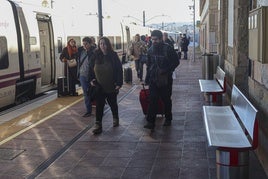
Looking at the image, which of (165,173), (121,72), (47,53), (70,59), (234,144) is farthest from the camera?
(47,53)

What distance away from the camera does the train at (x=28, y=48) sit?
10641 mm

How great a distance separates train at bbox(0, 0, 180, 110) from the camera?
10641 millimetres

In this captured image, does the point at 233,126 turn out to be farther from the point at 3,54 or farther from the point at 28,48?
the point at 28,48

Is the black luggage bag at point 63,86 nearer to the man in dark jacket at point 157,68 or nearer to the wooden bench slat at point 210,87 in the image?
the wooden bench slat at point 210,87

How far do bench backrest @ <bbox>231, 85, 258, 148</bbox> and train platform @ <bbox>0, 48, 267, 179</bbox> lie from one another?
2.21 feet

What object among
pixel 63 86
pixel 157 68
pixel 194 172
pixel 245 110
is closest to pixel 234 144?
pixel 245 110

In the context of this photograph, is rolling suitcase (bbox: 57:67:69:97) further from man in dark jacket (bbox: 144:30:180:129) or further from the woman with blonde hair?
man in dark jacket (bbox: 144:30:180:129)

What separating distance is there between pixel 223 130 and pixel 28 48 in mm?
7923

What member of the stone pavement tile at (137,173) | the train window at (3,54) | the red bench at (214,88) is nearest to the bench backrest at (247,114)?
the stone pavement tile at (137,173)

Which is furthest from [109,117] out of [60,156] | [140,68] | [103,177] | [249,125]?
[140,68]

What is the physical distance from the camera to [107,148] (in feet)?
21.9

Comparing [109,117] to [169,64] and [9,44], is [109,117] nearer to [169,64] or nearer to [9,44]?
[169,64]

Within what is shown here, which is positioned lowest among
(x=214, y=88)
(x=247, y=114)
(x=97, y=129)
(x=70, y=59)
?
(x=97, y=129)

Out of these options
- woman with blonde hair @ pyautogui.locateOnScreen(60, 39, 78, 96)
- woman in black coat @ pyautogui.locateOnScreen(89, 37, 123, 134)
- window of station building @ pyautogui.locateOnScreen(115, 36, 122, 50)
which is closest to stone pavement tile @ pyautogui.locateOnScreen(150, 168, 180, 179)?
woman in black coat @ pyautogui.locateOnScreen(89, 37, 123, 134)
